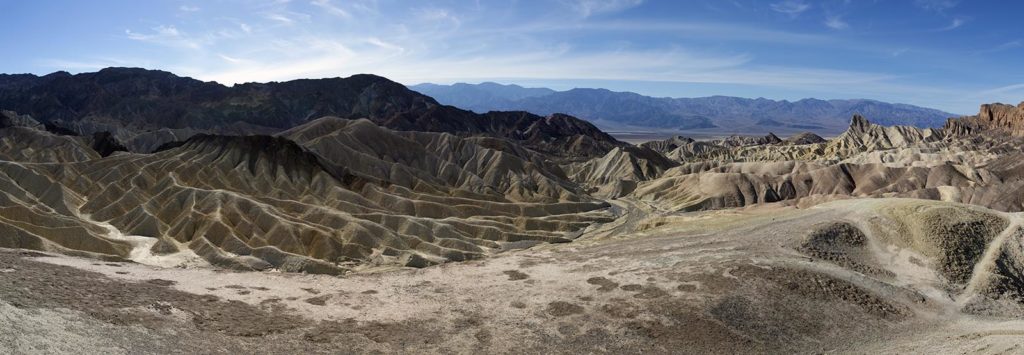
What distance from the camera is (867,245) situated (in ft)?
176

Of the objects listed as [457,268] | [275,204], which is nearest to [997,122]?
[457,268]

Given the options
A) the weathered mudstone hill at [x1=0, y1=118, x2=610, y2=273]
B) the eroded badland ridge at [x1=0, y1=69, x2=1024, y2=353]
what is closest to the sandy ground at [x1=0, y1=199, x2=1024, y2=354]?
the eroded badland ridge at [x1=0, y1=69, x2=1024, y2=353]

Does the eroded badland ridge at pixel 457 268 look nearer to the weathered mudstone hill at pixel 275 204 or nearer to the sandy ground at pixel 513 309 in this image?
the sandy ground at pixel 513 309

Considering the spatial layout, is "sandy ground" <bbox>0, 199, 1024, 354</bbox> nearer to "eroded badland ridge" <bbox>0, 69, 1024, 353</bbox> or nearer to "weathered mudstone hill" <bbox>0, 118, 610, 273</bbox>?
"eroded badland ridge" <bbox>0, 69, 1024, 353</bbox>

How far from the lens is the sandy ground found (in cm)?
3250

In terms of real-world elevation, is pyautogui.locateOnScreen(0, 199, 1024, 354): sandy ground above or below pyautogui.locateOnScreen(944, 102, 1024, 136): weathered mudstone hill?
below

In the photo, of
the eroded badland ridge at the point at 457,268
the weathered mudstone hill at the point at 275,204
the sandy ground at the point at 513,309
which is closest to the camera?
the sandy ground at the point at 513,309

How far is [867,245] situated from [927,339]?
60.1ft

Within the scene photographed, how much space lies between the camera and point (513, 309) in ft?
137

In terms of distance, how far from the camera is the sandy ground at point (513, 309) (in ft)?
107

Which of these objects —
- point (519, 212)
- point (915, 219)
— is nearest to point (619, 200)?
point (519, 212)

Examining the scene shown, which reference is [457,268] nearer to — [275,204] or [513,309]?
[513,309]

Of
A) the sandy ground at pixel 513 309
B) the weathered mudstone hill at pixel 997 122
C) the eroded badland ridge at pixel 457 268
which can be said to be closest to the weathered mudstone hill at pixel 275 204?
the eroded badland ridge at pixel 457 268

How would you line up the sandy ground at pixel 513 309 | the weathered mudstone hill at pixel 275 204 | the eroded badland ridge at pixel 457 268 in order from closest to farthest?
the sandy ground at pixel 513 309 → the eroded badland ridge at pixel 457 268 → the weathered mudstone hill at pixel 275 204
